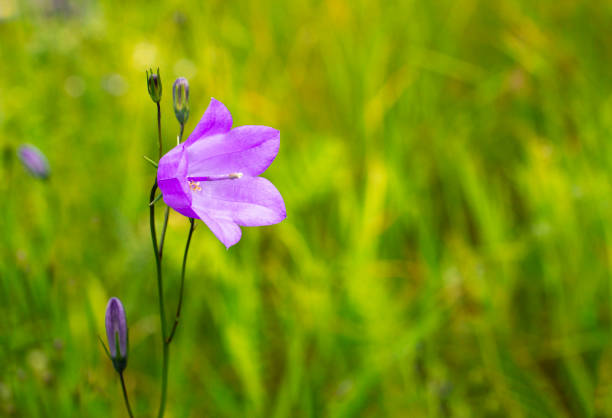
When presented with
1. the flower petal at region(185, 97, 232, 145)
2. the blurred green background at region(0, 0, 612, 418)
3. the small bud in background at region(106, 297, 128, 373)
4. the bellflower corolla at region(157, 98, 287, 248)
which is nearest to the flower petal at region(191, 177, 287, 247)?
the bellflower corolla at region(157, 98, 287, 248)

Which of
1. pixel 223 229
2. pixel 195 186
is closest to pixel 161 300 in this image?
pixel 223 229

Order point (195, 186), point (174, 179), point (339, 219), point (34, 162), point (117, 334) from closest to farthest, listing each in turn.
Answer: point (174, 179)
point (117, 334)
point (195, 186)
point (34, 162)
point (339, 219)

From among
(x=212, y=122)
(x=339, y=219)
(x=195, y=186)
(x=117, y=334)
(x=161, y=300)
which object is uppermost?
(x=212, y=122)

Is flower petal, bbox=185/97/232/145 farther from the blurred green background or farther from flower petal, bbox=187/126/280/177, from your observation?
the blurred green background

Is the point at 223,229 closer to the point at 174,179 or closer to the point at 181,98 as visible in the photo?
the point at 174,179

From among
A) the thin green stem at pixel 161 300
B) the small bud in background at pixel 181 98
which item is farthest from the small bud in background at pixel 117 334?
the small bud in background at pixel 181 98

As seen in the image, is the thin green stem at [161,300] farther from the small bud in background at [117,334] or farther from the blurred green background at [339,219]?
the blurred green background at [339,219]
